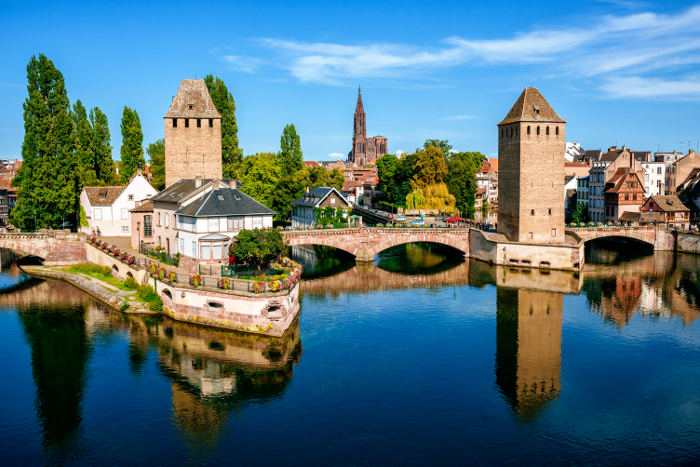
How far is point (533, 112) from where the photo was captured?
6669 cm

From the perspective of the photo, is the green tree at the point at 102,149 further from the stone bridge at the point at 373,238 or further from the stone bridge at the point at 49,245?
the stone bridge at the point at 373,238

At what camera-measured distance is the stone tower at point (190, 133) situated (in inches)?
2534

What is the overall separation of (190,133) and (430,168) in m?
49.6

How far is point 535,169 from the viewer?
6669 centimetres

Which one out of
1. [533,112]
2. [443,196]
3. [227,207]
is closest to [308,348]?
[227,207]

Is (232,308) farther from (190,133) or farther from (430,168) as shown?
(430,168)

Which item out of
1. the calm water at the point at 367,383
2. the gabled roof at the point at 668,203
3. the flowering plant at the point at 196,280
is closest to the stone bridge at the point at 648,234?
the gabled roof at the point at 668,203

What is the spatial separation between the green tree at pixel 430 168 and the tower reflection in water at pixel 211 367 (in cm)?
6485

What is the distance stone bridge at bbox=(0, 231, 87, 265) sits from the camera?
60.8 metres

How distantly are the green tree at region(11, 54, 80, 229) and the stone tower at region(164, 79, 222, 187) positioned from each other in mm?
12104

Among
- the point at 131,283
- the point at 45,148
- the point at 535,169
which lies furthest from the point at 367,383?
the point at 45,148

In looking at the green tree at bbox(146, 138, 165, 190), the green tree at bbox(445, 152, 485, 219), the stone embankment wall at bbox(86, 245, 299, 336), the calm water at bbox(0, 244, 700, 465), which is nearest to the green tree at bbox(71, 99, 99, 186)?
the green tree at bbox(146, 138, 165, 190)

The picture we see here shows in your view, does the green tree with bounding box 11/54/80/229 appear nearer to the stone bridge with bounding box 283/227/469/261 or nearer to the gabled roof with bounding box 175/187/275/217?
the gabled roof with bounding box 175/187/275/217

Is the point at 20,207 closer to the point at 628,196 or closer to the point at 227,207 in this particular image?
the point at 227,207
